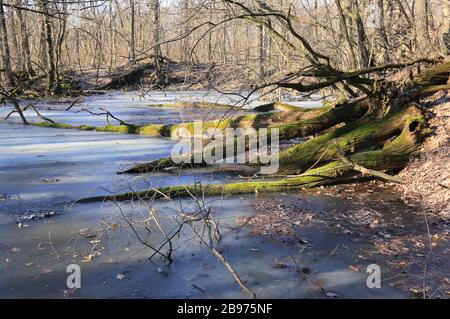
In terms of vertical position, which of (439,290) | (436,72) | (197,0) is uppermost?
(197,0)

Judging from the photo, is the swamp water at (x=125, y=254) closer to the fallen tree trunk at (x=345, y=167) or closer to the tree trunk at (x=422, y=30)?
the fallen tree trunk at (x=345, y=167)

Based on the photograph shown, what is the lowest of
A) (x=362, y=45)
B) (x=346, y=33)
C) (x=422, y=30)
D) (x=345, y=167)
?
(x=345, y=167)

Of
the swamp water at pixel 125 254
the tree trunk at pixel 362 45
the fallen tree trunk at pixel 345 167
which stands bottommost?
the swamp water at pixel 125 254

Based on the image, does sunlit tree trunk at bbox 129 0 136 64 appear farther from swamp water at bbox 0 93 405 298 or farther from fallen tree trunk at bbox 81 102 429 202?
fallen tree trunk at bbox 81 102 429 202

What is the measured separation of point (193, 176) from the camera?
31.0 feet

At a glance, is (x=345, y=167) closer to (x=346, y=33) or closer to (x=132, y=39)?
(x=346, y=33)

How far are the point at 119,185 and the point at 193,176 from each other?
1.58 m

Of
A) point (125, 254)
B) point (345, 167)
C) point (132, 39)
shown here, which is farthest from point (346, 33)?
point (132, 39)

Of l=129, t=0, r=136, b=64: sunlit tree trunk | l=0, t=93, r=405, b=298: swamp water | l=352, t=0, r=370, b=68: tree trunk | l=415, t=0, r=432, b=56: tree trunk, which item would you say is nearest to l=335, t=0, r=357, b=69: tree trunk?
l=352, t=0, r=370, b=68: tree trunk

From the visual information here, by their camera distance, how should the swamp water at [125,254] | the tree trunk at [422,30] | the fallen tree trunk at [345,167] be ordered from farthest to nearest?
the tree trunk at [422,30] < the fallen tree trunk at [345,167] < the swamp water at [125,254]

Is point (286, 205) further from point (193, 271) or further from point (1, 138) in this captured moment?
point (1, 138)

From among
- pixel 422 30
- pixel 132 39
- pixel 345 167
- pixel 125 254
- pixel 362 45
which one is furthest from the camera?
pixel 132 39

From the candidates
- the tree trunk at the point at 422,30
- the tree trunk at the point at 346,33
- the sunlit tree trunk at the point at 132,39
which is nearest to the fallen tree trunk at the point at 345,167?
the sunlit tree trunk at the point at 132,39

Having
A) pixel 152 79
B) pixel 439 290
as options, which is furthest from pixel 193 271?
pixel 152 79
